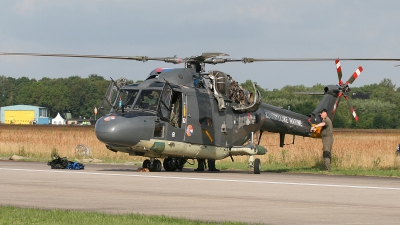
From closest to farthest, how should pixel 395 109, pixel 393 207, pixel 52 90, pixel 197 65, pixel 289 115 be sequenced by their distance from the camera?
pixel 393 207 < pixel 197 65 < pixel 289 115 < pixel 395 109 < pixel 52 90

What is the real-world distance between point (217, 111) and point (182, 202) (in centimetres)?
1101

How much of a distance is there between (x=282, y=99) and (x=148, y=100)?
3615 inches

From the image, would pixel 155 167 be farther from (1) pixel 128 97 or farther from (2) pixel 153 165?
(1) pixel 128 97

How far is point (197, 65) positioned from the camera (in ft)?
82.5

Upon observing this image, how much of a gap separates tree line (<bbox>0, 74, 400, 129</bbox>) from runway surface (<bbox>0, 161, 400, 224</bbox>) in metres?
83.7

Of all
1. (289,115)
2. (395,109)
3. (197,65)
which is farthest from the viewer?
(395,109)

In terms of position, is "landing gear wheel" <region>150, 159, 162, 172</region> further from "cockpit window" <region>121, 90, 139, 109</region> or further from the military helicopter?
"cockpit window" <region>121, 90, 139, 109</region>

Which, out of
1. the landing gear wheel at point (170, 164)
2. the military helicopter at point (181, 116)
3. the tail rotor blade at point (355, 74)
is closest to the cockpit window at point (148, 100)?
the military helicopter at point (181, 116)

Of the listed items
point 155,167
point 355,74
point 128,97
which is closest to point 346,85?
point 355,74

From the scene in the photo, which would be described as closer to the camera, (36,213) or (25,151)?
(36,213)

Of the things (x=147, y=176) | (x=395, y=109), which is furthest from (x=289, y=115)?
(x=395, y=109)

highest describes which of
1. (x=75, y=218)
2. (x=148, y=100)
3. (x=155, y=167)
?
(x=148, y=100)

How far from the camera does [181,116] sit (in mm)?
23859

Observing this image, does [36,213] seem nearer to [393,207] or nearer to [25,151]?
[393,207]
